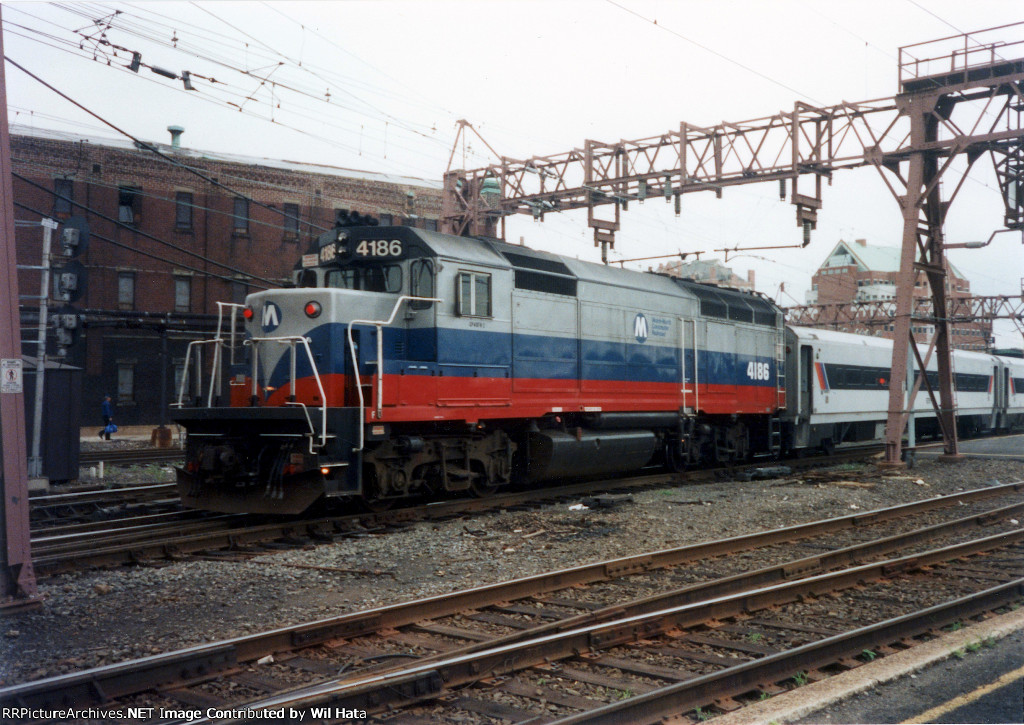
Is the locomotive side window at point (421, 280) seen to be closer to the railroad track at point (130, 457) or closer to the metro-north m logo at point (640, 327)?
the metro-north m logo at point (640, 327)

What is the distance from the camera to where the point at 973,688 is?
212 inches

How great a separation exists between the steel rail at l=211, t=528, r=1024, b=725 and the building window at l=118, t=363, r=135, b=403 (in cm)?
3358

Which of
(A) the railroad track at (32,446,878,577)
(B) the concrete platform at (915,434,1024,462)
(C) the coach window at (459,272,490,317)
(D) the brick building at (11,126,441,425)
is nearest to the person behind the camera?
(A) the railroad track at (32,446,878,577)

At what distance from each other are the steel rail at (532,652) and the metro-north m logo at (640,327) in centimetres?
777

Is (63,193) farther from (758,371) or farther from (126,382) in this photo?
(758,371)

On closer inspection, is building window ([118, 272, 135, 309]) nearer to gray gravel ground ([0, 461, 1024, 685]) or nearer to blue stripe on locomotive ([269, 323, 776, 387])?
blue stripe on locomotive ([269, 323, 776, 387])

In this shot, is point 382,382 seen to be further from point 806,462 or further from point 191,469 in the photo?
point 806,462

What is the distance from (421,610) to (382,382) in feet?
15.0

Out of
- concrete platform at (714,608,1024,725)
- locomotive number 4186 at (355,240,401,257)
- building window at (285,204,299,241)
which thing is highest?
building window at (285,204,299,241)

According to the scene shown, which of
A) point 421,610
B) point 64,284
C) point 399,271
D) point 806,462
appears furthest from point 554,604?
point 806,462

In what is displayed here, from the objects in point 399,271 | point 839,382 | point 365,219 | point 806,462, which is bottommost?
point 806,462

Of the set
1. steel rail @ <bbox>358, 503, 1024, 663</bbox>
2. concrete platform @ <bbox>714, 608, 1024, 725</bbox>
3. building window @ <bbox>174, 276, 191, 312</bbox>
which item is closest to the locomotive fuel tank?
steel rail @ <bbox>358, 503, 1024, 663</bbox>

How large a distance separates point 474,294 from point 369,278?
1564 millimetres

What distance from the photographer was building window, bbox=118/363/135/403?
35156mm
